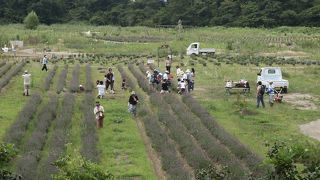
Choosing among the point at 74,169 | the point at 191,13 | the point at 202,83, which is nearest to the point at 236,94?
the point at 202,83

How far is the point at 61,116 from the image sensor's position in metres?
21.9

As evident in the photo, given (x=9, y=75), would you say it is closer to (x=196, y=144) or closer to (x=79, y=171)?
(x=196, y=144)

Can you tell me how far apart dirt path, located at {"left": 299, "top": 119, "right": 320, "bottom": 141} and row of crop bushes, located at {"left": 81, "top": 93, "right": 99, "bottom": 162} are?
313 inches

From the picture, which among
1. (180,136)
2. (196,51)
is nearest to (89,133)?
(180,136)

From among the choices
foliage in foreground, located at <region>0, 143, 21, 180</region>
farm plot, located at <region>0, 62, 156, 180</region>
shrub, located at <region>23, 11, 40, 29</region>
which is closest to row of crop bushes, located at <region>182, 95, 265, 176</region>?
farm plot, located at <region>0, 62, 156, 180</region>

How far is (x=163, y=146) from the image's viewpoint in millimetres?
17781

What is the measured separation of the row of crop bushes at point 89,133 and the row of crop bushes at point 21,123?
6.67 feet

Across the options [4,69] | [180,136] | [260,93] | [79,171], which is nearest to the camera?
[79,171]

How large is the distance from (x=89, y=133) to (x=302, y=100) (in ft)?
43.8

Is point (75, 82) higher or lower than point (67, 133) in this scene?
higher

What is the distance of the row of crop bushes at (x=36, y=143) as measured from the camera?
14.2 meters

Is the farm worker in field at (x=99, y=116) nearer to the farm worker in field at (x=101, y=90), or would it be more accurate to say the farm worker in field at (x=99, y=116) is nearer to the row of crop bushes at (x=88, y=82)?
the farm worker in field at (x=101, y=90)

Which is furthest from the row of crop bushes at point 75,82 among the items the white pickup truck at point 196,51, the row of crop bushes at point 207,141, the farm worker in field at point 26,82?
the white pickup truck at point 196,51

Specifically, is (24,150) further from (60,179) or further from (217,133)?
(60,179)
